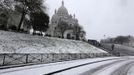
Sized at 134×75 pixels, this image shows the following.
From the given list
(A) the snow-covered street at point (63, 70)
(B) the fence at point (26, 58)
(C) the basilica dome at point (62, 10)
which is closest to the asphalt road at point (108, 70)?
(A) the snow-covered street at point (63, 70)

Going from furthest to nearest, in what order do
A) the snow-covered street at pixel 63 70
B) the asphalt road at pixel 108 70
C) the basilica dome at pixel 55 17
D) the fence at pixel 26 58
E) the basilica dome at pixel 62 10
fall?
the basilica dome at pixel 55 17
the basilica dome at pixel 62 10
the fence at pixel 26 58
the asphalt road at pixel 108 70
the snow-covered street at pixel 63 70

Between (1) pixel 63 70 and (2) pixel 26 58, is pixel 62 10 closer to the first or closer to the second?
(2) pixel 26 58

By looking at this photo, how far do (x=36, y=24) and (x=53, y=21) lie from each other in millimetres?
64648

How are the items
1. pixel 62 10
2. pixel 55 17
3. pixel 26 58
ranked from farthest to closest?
pixel 55 17
pixel 62 10
pixel 26 58

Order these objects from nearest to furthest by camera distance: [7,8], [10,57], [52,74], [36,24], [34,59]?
[52,74], [10,57], [34,59], [7,8], [36,24]

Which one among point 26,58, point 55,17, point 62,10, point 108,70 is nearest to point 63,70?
point 108,70

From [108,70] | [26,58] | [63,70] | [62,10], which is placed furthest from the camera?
[62,10]

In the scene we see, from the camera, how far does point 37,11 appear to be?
51188 millimetres

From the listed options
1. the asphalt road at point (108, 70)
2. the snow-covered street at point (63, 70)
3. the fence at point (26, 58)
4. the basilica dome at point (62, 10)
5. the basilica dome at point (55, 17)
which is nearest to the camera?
the snow-covered street at point (63, 70)

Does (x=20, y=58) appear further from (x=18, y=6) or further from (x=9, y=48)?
(x=18, y=6)

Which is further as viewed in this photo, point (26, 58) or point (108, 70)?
point (26, 58)

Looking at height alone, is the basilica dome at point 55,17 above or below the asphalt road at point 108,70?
above

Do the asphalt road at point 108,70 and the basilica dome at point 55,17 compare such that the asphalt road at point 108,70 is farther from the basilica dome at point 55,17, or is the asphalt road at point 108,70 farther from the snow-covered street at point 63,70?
the basilica dome at point 55,17

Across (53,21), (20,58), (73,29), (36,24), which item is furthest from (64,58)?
(53,21)
